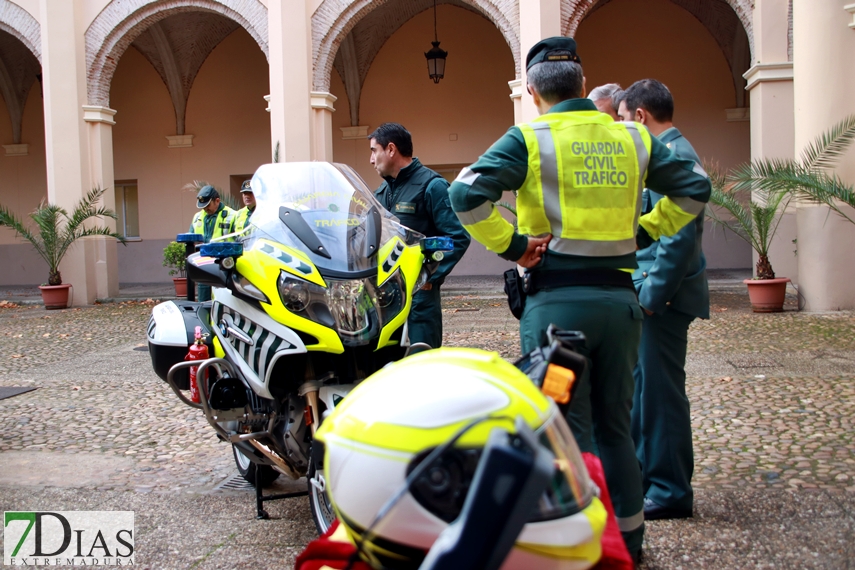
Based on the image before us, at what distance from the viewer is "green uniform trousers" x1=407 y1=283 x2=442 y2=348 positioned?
4.15m

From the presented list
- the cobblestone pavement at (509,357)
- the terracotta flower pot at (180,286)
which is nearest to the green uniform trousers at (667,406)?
the cobblestone pavement at (509,357)

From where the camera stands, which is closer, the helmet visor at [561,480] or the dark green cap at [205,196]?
the helmet visor at [561,480]

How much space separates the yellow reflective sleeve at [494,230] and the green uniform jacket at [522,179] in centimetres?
2

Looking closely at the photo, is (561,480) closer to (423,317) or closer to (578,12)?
(423,317)

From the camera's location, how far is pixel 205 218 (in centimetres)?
997

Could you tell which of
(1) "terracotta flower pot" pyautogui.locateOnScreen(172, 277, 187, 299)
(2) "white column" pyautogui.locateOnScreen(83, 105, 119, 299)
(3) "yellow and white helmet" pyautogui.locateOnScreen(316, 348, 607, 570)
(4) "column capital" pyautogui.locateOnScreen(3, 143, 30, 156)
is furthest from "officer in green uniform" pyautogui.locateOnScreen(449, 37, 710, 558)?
(4) "column capital" pyautogui.locateOnScreen(3, 143, 30, 156)

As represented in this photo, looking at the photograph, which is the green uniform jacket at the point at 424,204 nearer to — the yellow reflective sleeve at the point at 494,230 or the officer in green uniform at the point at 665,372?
the officer in green uniform at the point at 665,372

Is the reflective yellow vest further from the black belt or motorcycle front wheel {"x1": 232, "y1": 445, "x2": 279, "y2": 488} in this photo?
the black belt

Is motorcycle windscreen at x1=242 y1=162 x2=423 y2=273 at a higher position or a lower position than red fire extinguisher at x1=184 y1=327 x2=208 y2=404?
higher

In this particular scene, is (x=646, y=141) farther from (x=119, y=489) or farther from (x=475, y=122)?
(x=475, y=122)

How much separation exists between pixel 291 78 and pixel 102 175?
431 centimetres

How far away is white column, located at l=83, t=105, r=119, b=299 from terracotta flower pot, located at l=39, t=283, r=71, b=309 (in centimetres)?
99

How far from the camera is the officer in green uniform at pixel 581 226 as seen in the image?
8.25 feet

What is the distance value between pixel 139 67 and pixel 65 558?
60.8 feet
